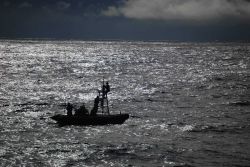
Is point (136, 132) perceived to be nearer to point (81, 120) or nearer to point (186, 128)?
point (186, 128)

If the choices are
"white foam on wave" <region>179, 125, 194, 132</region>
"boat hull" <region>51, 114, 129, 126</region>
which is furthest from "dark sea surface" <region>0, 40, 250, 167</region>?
"boat hull" <region>51, 114, 129, 126</region>

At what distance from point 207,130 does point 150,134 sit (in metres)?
6.30

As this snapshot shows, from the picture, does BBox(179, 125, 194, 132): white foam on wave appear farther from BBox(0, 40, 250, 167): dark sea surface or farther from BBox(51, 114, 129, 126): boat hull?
BBox(51, 114, 129, 126): boat hull

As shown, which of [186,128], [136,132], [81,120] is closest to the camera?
[136,132]

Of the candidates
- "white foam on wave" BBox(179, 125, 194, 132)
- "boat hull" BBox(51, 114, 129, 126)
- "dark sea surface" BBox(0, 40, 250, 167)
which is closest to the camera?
"dark sea surface" BBox(0, 40, 250, 167)

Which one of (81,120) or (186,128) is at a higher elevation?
(81,120)

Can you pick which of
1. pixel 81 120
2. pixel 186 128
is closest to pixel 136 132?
pixel 186 128

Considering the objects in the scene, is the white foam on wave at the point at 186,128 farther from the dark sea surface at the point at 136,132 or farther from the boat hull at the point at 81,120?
the boat hull at the point at 81,120

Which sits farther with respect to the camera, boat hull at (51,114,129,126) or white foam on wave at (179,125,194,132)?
boat hull at (51,114,129,126)

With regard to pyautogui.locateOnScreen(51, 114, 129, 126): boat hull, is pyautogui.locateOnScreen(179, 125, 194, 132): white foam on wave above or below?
below

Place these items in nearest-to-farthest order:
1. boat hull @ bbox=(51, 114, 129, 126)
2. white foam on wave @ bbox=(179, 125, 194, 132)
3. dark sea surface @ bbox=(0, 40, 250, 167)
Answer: dark sea surface @ bbox=(0, 40, 250, 167) → white foam on wave @ bbox=(179, 125, 194, 132) → boat hull @ bbox=(51, 114, 129, 126)

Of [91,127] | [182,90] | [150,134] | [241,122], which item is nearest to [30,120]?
[91,127]

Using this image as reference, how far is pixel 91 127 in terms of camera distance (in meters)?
45.5

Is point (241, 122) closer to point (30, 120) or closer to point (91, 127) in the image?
point (91, 127)
